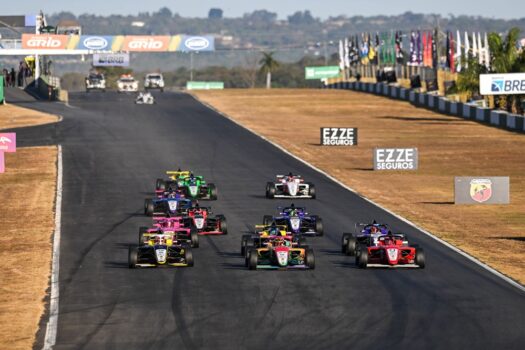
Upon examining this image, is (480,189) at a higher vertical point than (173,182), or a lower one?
lower

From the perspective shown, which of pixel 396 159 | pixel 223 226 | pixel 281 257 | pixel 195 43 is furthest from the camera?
pixel 195 43

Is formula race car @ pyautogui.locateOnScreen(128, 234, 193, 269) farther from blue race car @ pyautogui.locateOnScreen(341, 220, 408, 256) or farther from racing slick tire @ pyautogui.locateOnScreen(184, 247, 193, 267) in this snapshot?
blue race car @ pyautogui.locateOnScreen(341, 220, 408, 256)

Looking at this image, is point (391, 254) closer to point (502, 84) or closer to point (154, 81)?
point (502, 84)

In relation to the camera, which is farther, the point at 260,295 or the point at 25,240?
the point at 25,240

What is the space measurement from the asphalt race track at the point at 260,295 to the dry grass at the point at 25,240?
0.72m

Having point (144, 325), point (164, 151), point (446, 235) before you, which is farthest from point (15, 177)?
point (144, 325)

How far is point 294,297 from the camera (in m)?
29.7

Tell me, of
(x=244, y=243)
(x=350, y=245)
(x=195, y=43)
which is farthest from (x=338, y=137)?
(x=195, y=43)

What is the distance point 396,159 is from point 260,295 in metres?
36.3

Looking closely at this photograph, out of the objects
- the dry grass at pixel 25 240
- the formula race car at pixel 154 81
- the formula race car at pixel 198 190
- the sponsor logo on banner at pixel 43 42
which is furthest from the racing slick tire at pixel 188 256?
the formula race car at pixel 154 81

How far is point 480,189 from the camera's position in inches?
2015

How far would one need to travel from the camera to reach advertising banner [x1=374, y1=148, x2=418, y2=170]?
212 feet

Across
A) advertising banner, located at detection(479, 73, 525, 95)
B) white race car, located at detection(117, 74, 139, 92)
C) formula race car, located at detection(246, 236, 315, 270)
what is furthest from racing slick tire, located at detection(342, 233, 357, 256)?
white race car, located at detection(117, 74, 139, 92)

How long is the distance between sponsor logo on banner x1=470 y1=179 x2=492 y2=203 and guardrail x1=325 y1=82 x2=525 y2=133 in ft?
120
